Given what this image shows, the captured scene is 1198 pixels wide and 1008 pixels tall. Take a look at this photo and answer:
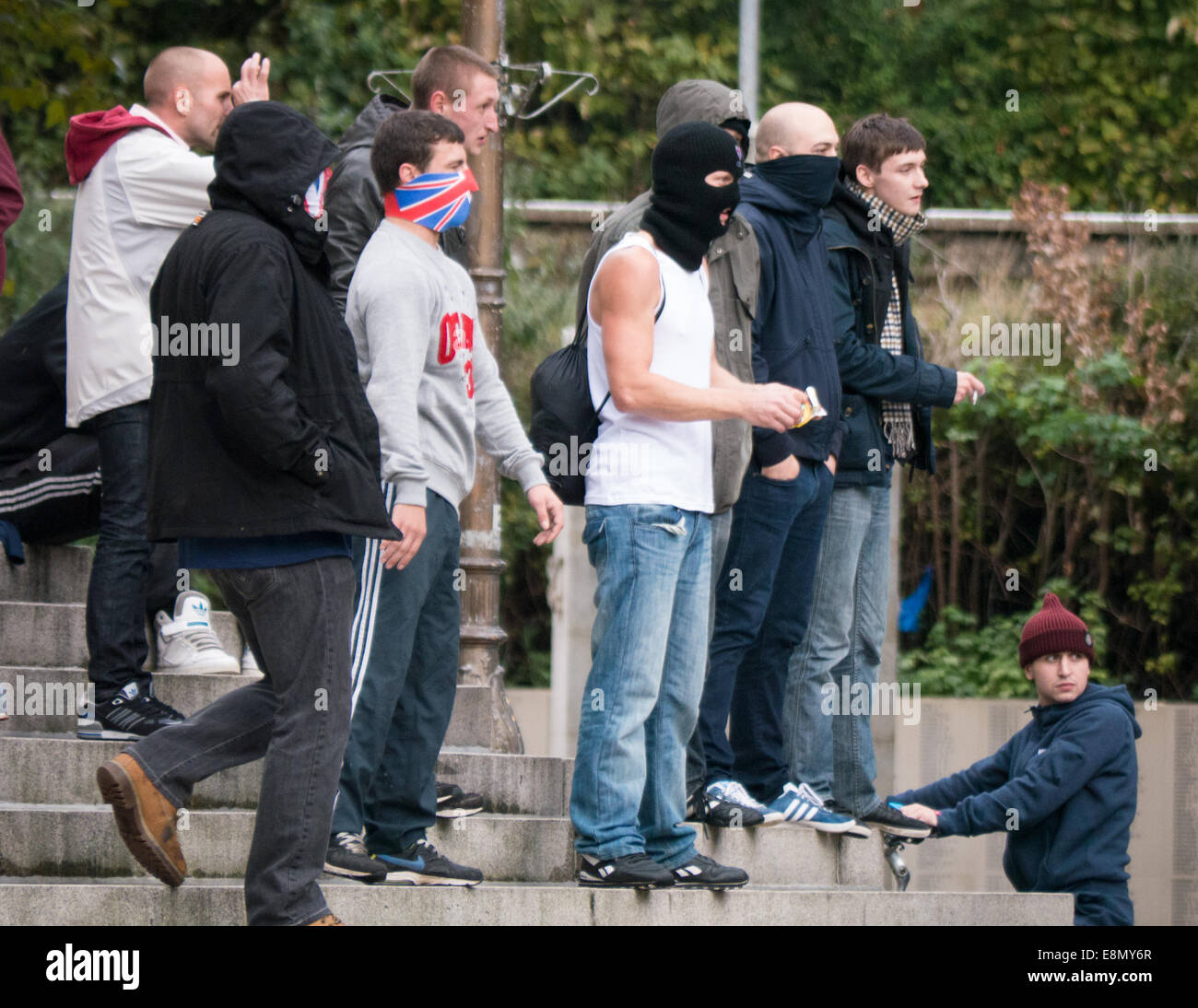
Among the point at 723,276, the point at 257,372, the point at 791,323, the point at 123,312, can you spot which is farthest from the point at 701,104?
the point at 257,372

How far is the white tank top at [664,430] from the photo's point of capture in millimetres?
4914

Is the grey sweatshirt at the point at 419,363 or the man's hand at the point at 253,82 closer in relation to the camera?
the grey sweatshirt at the point at 419,363

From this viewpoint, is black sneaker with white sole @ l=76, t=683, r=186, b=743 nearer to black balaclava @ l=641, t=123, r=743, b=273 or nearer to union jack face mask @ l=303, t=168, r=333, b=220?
union jack face mask @ l=303, t=168, r=333, b=220

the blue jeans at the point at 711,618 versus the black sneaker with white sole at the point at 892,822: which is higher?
the blue jeans at the point at 711,618

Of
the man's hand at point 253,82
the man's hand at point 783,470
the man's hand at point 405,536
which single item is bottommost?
the man's hand at point 405,536

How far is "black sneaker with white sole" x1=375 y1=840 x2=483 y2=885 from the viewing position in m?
4.95

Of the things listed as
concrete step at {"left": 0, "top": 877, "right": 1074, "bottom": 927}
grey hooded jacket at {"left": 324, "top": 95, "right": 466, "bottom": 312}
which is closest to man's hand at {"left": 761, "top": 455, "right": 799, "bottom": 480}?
grey hooded jacket at {"left": 324, "top": 95, "right": 466, "bottom": 312}

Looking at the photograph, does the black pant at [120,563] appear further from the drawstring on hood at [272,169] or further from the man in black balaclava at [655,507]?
the man in black balaclava at [655,507]

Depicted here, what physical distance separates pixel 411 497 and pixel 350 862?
3.19 ft

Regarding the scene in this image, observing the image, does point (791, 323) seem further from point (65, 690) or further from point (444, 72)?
point (65, 690)

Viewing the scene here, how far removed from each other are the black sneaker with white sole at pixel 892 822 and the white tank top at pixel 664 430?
5.31 feet

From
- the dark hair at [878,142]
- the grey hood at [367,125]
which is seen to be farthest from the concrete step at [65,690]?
the dark hair at [878,142]

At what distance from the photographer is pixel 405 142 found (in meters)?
5.00

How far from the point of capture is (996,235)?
43.7ft
